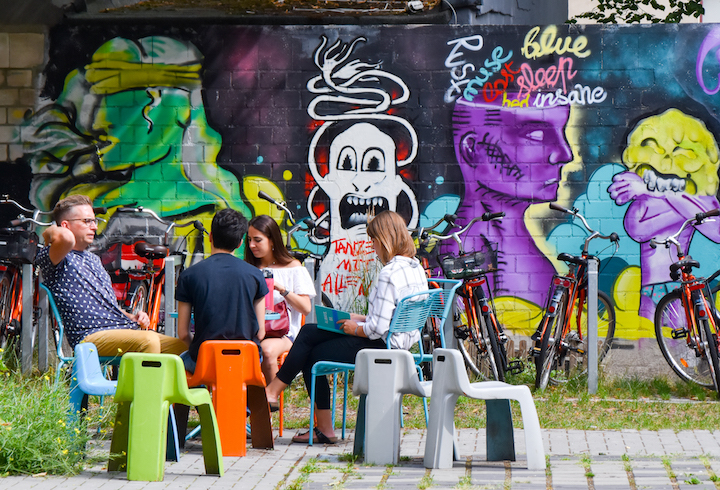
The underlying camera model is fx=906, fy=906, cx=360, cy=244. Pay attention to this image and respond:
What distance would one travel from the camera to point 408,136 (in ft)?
27.1

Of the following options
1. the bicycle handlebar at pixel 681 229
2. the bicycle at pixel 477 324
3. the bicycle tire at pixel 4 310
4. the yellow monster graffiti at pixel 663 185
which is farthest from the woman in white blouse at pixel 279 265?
the yellow monster graffiti at pixel 663 185

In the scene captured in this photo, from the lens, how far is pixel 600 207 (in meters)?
8.13

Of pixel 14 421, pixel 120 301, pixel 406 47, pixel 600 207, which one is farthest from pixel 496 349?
pixel 14 421

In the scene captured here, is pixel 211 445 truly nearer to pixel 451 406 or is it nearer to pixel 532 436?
pixel 451 406

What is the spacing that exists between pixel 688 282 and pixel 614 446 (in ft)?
7.64

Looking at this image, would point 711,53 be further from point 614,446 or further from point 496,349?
point 614,446

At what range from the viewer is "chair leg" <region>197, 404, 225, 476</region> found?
14.8 ft

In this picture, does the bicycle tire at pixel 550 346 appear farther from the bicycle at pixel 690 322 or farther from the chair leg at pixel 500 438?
the chair leg at pixel 500 438

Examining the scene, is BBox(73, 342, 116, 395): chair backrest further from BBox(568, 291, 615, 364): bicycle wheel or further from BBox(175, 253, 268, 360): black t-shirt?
BBox(568, 291, 615, 364): bicycle wheel

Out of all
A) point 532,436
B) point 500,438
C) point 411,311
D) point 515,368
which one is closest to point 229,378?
point 411,311

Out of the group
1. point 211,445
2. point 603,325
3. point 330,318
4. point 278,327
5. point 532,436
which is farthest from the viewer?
point 603,325

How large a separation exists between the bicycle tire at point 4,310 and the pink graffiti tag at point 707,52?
6.23 metres

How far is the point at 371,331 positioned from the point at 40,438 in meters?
1.86

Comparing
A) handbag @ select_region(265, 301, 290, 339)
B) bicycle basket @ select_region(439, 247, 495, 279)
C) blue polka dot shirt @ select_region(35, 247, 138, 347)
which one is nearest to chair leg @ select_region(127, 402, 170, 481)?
blue polka dot shirt @ select_region(35, 247, 138, 347)
